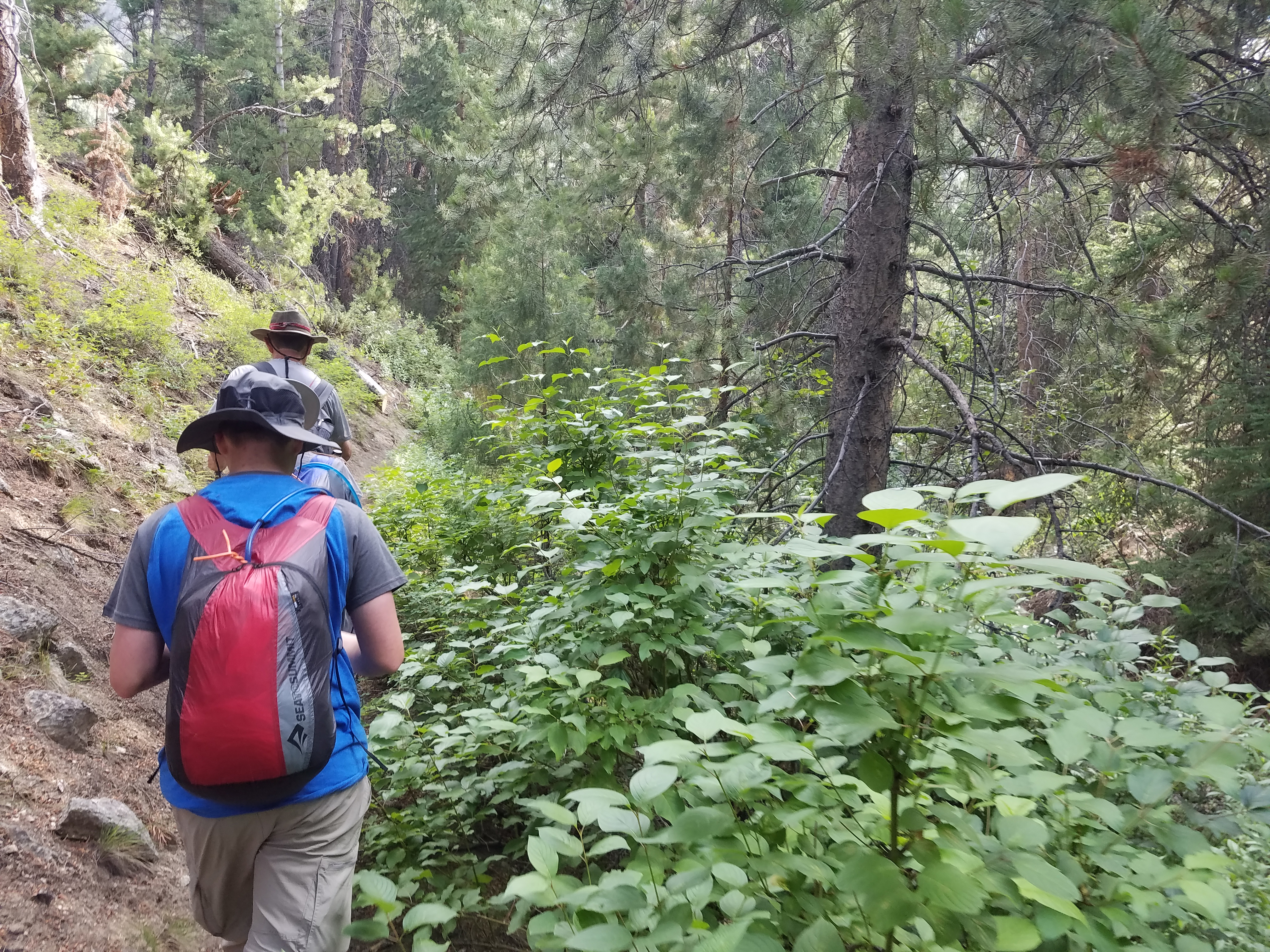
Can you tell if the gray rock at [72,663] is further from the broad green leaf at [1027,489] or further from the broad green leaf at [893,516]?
the broad green leaf at [1027,489]

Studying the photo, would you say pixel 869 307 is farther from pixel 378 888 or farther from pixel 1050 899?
pixel 378 888

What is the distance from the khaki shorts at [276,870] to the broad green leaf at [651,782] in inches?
40.6

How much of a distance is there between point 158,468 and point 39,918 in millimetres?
4322

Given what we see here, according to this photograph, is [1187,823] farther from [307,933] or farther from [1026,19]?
[1026,19]

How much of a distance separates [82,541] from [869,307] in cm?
509

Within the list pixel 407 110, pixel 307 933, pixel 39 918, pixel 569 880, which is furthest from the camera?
pixel 407 110

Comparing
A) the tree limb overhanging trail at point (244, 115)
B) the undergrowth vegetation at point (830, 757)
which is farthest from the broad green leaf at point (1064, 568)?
the tree limb overhanging trail at point (244, 115)

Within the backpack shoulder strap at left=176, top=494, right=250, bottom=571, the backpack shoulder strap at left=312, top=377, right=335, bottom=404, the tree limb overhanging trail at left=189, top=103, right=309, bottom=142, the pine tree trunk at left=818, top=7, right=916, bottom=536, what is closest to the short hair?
the backpack shoulder strap at left=176, top=494, right=250, bottom=571

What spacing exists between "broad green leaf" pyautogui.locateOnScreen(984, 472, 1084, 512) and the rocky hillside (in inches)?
117

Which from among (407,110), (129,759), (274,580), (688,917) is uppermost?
(407,110)

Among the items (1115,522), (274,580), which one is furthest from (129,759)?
(1115,522)

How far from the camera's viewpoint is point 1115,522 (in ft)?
22.2

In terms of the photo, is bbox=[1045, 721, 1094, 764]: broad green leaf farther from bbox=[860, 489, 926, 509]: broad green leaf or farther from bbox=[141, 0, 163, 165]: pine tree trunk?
bbox=[141, 0, 163, 165]: pine tree trunk

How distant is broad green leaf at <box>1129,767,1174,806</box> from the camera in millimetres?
1044
